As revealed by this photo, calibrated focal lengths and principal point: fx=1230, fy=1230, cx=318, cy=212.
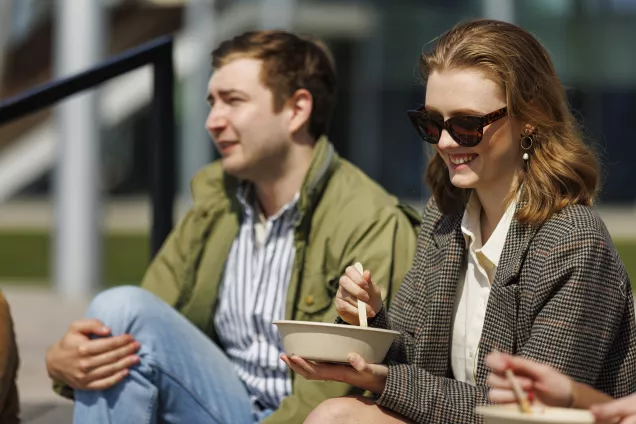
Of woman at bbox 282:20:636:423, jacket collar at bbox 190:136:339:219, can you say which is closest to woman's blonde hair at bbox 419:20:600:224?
woman at bbox 282:20:636:423

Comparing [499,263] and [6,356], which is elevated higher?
[499,263]

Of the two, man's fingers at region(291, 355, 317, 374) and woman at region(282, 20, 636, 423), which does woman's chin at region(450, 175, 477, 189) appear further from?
man's fingers at region(291, 355, 317, 374)

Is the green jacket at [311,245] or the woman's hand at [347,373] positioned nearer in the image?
the woman's hand at [347,373]

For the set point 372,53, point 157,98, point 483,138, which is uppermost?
point 483,138

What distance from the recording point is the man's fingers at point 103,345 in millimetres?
3451

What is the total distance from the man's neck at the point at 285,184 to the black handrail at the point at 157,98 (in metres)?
0.64

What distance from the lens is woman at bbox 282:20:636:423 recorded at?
281cm

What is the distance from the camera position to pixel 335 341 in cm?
285

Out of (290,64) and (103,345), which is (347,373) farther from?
(290,64)

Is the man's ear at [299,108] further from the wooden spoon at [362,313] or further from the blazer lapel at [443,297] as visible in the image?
the wooden spoon at [362,313]

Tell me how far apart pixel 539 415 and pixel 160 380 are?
1.57 meters

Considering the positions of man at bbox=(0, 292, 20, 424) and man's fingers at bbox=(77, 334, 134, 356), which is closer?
man's fingers at bbox=(77, 334, 134, 356)

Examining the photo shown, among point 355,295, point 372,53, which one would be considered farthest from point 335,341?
point 372,53

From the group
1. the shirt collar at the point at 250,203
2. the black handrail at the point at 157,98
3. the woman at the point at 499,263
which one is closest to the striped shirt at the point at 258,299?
the shirt collar at the point at 250,203
